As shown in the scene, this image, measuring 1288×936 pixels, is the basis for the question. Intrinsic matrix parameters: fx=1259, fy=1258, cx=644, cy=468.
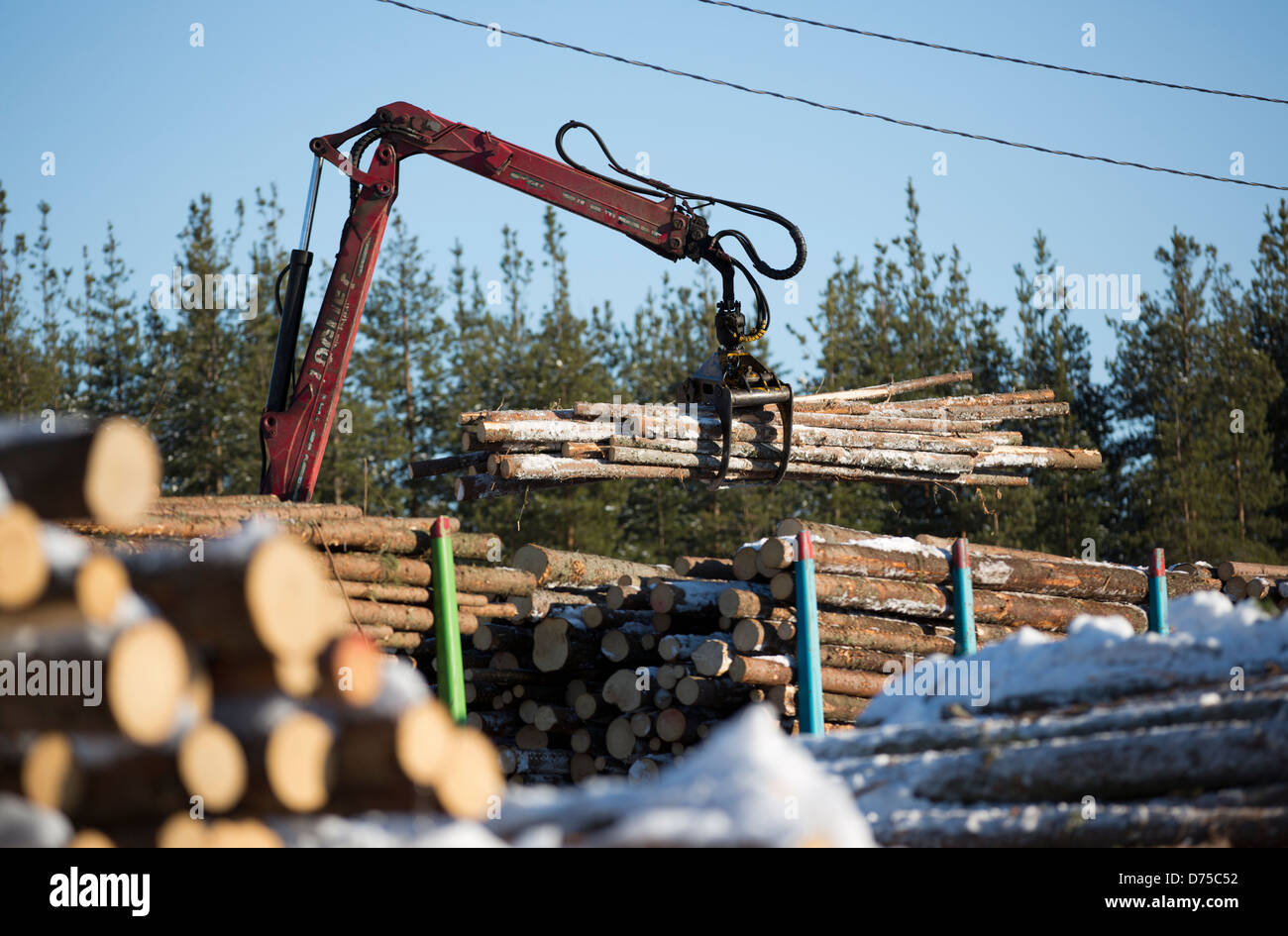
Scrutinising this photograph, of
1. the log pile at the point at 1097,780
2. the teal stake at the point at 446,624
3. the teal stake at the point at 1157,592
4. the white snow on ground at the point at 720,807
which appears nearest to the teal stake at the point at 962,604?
the teal stake at the point at 1157,592

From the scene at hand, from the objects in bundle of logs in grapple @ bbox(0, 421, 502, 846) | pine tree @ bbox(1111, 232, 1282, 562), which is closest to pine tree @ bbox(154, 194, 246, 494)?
pine tree @ bbox(1111, 232, 1282, 562)

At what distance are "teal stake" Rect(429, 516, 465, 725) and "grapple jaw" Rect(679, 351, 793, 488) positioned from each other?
2852 millimetres

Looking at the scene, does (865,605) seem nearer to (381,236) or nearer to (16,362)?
(381,236)

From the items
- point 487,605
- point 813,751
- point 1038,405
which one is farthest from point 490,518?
point 813,751

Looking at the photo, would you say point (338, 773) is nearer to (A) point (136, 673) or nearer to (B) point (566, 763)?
(A) point (136, 673)

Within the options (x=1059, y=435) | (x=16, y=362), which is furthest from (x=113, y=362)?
(x=1059, y=435)

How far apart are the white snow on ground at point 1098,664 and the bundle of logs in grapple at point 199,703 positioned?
2.43 metres

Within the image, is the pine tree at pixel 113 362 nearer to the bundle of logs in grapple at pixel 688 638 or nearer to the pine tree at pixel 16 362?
the pine tree at pixel 16 362

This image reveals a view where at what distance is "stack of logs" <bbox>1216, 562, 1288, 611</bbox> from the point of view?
1405 centimetres

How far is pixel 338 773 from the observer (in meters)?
3.53

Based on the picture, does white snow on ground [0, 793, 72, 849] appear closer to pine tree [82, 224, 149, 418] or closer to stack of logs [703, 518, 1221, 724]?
stack of logs [703, 518, 1221, 724]

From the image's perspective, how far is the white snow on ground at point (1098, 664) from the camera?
5.22 m

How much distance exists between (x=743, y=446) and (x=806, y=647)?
2.34 metres
